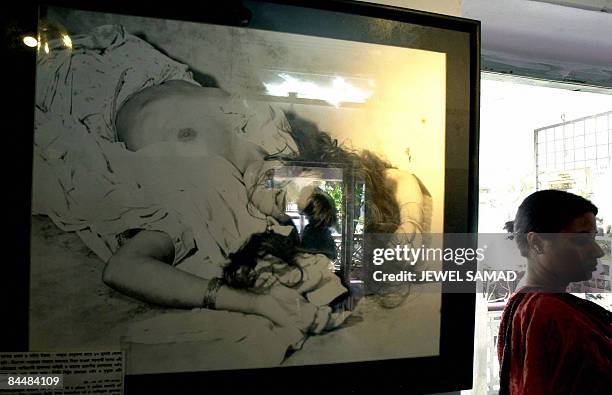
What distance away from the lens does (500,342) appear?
2.40 ft

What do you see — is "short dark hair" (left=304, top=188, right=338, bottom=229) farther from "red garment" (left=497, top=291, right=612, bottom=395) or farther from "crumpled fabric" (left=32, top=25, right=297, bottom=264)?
"red garment" (left=497, top=291, right=612, bottom=395)

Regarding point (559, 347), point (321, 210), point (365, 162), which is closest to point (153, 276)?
point (321, 210)

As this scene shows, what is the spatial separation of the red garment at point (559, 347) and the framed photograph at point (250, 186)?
0.30 feet

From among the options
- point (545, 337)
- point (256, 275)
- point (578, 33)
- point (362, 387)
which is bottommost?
point (362, 387)

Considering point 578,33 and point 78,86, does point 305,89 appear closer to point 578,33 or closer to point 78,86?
point 78,86

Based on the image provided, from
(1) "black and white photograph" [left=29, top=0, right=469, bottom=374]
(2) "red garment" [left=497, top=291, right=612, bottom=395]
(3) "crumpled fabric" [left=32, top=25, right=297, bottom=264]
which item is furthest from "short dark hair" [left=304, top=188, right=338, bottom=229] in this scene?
(2) "red garment" [left=497, top=291, right=612, bottom=395]

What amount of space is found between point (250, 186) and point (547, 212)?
595 millimetres

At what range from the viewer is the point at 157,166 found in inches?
22.3

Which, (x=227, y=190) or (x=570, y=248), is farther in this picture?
(x=570, y=248)

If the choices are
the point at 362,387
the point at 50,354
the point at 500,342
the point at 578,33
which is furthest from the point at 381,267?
the point at 578,33

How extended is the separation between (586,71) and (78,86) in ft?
3.91

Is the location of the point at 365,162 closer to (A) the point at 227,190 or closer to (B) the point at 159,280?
(A) the point at 227,190

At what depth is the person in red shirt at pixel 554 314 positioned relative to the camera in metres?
0.59

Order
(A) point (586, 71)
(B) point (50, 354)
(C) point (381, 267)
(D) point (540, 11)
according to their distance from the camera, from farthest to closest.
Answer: (A) point (586, 71) < (D) point (540, 11) < (C) point (381, 267) < (B) point (50, 354)
